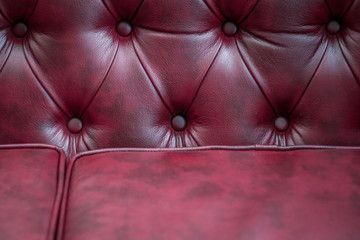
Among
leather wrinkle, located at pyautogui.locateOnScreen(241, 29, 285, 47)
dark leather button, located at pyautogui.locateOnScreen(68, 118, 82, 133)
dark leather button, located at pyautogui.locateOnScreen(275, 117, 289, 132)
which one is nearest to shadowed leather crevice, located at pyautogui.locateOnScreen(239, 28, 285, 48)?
leather wrinkle, located at pyautogui.locateOnScreen(241, 29, 285, 47)

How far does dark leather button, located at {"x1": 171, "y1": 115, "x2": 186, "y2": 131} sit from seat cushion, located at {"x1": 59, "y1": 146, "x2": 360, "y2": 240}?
0.08 metres

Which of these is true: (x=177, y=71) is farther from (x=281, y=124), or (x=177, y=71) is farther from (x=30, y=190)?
(x=30, y=190)

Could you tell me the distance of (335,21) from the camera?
756mm

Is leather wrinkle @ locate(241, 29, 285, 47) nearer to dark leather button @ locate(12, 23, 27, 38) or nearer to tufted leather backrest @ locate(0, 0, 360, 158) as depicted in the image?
tufted leather backrest @ locate(0, 0, 360, 158)

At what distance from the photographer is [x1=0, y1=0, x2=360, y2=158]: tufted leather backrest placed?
73cm

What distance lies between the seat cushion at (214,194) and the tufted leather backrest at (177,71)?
74 mm

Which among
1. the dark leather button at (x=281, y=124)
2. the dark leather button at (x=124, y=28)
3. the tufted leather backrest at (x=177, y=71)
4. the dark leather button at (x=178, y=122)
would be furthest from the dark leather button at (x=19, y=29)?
the dark leather button at (x=281, y=124)

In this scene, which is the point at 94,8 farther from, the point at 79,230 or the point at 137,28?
the point at 79,230

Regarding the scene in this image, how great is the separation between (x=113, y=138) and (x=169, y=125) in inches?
4.1

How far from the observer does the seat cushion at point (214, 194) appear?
52cm

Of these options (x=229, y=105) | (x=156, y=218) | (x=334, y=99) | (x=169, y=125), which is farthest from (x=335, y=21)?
(x=156, y=218)

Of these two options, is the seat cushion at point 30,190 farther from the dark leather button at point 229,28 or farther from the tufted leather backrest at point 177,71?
the dark leather button at point 229,28

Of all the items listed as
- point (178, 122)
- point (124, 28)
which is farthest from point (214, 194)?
point (124, 28)

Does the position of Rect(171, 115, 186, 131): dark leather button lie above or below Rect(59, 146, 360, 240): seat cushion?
above
